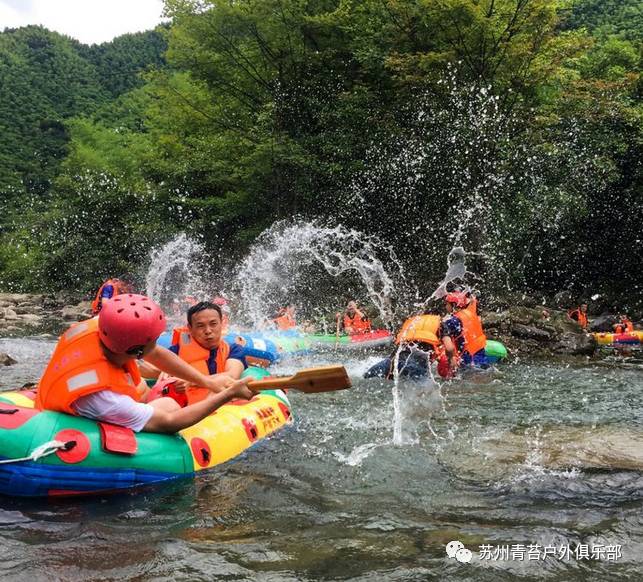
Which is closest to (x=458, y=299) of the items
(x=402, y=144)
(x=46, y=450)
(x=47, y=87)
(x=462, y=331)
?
(x=462, y=331)

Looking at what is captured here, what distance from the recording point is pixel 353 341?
1266 centimetres

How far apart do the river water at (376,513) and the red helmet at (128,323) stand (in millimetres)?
1067

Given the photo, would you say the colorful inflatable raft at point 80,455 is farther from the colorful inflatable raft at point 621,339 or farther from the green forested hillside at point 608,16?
the green forested hillside at point 608,16

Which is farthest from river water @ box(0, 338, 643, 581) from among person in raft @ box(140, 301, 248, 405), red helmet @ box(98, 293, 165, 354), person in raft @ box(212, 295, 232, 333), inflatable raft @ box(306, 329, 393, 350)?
inflatable raft @ box(306, 329, 393, 350)

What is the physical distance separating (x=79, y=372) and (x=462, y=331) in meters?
5.99

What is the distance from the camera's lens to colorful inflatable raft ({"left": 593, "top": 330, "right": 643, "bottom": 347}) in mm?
13578

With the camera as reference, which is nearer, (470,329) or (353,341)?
(470,329)

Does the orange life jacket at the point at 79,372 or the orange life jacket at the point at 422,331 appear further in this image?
the orange life jacket at the point at 422,331

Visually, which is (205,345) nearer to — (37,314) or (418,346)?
(418,346)

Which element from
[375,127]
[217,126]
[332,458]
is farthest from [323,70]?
[332,458]

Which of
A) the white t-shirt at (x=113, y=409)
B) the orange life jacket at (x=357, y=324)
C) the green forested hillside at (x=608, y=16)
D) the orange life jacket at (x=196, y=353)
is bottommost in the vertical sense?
the orange life jacket at (x=357, y=324)

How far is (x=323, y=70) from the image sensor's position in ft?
66.9

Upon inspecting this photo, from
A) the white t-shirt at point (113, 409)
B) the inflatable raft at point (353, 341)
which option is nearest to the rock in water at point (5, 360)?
the inflatable raft at point (353, 341)

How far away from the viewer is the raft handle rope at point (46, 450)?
394cm
